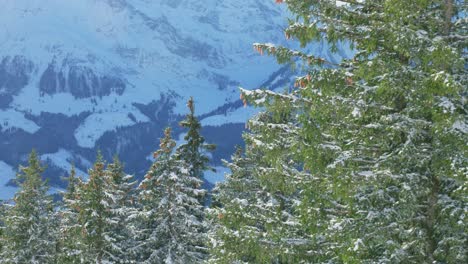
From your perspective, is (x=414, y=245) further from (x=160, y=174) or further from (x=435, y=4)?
(x=160, y=174)

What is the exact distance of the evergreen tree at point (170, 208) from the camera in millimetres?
26531

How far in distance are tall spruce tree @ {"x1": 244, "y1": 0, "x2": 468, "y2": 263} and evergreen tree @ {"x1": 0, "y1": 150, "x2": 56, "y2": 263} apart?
A: 24.5 meters

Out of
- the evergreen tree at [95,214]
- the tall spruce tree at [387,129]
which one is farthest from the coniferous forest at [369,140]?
the evergreen tree at [95,214]

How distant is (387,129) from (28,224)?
26.0 meters

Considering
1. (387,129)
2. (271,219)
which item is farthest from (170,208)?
(387,129)

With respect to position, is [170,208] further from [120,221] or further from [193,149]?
[120,221]

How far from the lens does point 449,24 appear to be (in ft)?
30.7

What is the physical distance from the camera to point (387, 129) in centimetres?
902

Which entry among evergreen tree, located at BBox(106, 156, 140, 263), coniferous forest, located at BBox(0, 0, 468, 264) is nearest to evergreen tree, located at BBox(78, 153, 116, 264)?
evergreen tree, located at BBox(106, 156, 140, 263)

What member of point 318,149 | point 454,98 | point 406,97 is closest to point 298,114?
point 318,149

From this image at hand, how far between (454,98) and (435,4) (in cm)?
193

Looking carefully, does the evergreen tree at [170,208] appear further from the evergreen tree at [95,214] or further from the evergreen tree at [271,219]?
the evergreen tree at [271,219]

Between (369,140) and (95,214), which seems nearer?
(369,140)

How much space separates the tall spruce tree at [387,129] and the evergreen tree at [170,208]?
17064 mm
